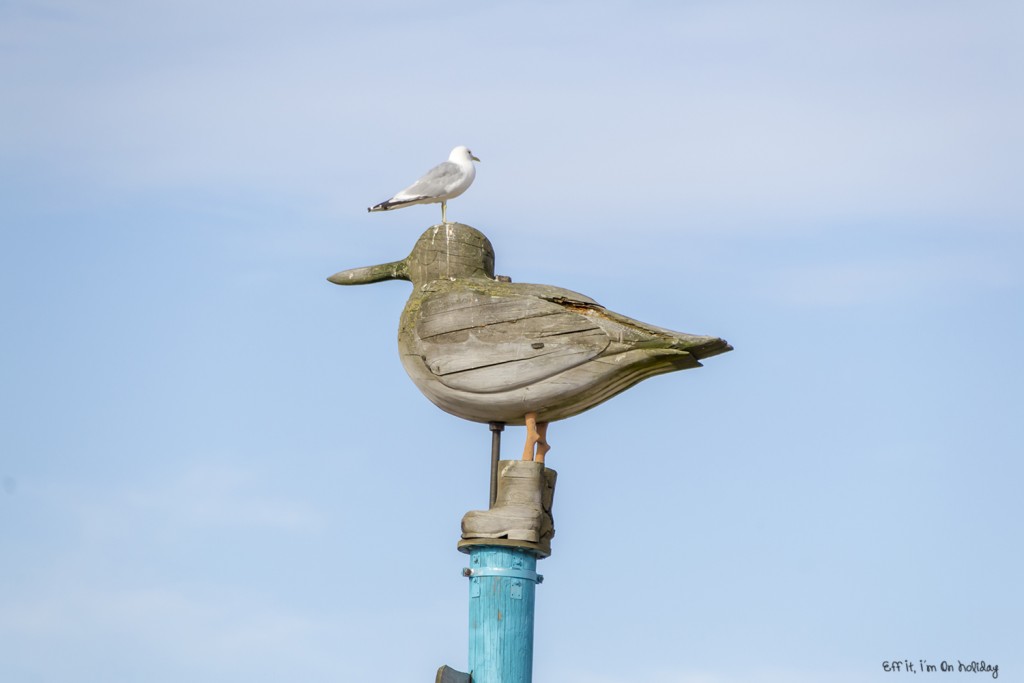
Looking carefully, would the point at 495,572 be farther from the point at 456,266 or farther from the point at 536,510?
the point at 456,266

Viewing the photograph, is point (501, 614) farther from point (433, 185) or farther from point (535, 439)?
point (433, 185)

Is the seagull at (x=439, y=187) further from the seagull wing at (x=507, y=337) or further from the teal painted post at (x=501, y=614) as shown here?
the teal painted post at (x=501, y=614)

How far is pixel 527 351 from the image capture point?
9156 millimetres

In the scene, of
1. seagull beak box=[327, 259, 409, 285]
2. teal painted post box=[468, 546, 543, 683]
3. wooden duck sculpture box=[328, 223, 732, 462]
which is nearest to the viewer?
teal painted post box=[468, 546, 543, 683]

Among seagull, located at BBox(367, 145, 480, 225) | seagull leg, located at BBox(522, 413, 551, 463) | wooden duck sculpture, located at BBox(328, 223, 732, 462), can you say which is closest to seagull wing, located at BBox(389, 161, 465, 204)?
seagull, located at BBox(367, 145, 480, 225)

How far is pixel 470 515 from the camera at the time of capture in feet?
29.8

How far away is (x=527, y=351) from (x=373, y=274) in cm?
150

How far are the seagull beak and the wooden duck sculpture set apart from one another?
1.54 ft

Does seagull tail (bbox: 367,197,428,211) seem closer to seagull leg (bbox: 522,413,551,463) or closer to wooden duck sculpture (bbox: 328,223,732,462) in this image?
wooden duck sculpture (bbox: 328,223,732,462)

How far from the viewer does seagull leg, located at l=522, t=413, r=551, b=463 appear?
923cm

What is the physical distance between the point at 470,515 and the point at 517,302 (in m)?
1.31

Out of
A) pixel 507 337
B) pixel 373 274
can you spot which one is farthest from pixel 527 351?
pixel 373 274

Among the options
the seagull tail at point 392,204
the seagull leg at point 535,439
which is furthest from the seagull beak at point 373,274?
the seagull leg at point 535,439

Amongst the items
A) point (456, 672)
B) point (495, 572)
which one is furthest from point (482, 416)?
point (456, 672)
